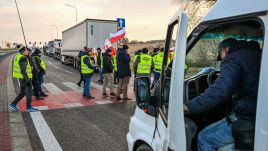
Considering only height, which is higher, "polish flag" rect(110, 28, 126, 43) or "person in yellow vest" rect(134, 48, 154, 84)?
"polish flag" rect(110, 28, 126, 43)

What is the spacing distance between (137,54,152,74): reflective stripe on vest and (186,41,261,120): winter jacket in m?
8.28

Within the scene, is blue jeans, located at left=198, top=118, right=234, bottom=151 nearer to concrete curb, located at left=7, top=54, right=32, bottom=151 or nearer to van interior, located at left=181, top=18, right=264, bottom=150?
van interior, located at left=181, top=18, right=264, bottom=150

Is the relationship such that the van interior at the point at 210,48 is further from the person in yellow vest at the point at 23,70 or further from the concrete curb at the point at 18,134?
the person in yellow vest at the point at 23,70

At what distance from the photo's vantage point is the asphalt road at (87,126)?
581 cm

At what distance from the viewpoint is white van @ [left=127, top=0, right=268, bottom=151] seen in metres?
1.86

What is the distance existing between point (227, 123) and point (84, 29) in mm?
20381

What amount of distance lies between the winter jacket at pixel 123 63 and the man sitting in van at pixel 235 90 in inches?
305

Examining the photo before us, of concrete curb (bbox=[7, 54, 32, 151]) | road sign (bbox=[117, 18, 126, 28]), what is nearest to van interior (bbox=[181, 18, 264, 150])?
concrete curb (bbox=[7, 54, 32, 151])

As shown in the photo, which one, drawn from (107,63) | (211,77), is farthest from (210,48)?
(107,63)

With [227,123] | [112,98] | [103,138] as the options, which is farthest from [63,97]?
[227,123]

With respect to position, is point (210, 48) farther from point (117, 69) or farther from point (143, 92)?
point (117, 69)

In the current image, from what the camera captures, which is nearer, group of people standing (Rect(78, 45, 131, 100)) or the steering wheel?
the steering wheel

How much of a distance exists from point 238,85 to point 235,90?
64 millimetres

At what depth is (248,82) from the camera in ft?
7.20
